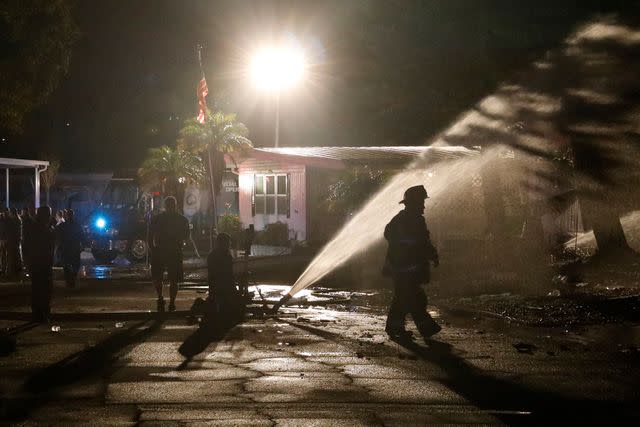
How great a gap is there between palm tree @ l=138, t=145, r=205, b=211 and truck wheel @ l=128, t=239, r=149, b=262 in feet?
43.7

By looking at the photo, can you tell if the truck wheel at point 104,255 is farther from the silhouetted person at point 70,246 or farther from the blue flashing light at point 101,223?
the silhouetted person at point 70,246

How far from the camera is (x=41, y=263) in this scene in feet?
46.7

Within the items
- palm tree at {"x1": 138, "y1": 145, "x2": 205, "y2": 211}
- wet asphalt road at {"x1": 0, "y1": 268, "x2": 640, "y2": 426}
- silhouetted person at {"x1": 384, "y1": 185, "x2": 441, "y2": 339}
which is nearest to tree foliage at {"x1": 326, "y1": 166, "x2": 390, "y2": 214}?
palm tree at {"x1": 138, "y1": 145, "x2": 205, "y2": 211}

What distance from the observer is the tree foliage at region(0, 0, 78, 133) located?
2862 cm

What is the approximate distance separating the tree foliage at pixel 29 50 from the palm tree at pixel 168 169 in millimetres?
11100

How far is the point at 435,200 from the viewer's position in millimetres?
32500

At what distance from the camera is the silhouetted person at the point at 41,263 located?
14.1m

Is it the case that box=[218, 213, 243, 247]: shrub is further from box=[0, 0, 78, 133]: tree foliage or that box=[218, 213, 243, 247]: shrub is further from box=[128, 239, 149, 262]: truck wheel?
box=[0, 0, 78, 133]: tree foliage

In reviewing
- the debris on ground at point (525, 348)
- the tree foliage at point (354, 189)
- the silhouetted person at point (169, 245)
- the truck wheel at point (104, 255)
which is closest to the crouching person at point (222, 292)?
the silhouetted person at point (169, 245)

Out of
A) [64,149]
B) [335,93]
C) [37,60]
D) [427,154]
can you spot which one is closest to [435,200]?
[427,154]

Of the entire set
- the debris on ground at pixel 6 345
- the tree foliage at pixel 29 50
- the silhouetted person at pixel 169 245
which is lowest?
the debris on ground at pixel 6 345

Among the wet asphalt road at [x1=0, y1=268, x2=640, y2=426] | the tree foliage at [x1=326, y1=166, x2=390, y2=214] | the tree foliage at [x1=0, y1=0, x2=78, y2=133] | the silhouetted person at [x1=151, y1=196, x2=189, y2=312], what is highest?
the tree foliage at [x1=0, y1=0, x2=78, y2=133]

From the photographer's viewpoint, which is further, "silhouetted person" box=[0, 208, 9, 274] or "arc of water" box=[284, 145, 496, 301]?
"arc of water" box=[284, 145, 496, 301]

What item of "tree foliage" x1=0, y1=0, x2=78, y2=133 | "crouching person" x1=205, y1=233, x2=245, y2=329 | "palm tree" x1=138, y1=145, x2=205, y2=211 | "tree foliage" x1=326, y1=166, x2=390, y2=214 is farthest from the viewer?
"palm tree" x1=138, y1=145, x2=205, y2=211
